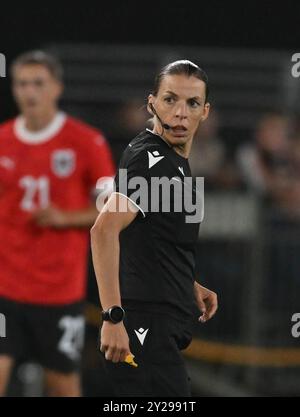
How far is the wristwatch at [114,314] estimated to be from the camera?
4762 millimetres

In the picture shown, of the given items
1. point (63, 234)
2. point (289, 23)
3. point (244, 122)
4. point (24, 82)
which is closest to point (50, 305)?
point (63, 234)

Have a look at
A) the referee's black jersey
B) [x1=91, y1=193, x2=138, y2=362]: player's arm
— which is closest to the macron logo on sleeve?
the referee's black jersey

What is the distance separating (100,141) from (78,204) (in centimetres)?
43

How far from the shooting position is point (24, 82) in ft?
25.5

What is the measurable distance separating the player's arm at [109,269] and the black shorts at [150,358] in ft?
0.89

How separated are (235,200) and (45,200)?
238 cm

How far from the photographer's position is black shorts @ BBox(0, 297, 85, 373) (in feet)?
24.6

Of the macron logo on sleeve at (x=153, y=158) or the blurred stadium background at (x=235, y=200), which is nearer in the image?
the macron logo on sleeve at (x=153, y=158)

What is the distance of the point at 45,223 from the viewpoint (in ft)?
24.4

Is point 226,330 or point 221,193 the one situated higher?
point 221,193

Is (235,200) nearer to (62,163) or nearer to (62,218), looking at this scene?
(62,163)

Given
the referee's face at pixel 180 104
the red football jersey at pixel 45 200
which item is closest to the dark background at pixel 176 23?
the red football jersey at pixel 45 200

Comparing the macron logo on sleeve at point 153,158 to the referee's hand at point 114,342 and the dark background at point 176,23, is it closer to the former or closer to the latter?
the referee's hand at point 114,342
